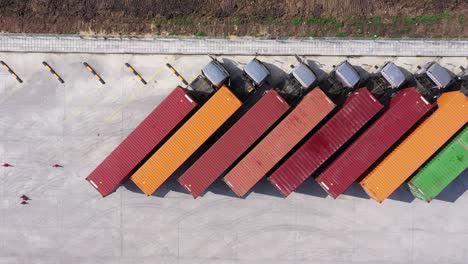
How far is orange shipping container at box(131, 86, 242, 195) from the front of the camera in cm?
2333

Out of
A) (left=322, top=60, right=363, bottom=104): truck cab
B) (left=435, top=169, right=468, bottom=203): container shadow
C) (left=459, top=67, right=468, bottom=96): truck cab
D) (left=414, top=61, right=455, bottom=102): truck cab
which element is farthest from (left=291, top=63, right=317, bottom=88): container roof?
(left=435, top=169, right=468, bottom=203): container shadow

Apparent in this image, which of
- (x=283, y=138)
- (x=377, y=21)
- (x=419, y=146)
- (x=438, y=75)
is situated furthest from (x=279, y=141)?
(x=438, y=75)

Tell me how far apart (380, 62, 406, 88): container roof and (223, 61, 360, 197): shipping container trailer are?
1.76 meters

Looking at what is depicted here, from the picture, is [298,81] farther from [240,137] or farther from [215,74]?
[215,74]

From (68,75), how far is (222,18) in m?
10.7

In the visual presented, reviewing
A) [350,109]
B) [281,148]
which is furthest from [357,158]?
[281,148]

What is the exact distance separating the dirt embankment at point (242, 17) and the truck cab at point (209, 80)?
3033mm

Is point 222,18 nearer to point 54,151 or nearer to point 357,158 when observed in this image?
point 357,158

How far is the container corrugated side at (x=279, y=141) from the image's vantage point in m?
23.2

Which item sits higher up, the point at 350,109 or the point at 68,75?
the point at 350,109

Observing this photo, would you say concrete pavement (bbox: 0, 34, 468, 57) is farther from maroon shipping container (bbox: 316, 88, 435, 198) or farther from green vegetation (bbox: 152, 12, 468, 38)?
maroon shipping container (bbox: 316, 88, 435, 198)

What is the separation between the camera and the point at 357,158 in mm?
23547

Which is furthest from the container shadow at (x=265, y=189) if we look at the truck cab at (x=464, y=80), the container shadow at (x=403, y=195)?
the truck cab at (x=464, y=80)

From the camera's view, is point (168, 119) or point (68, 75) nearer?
point (168, 119)
